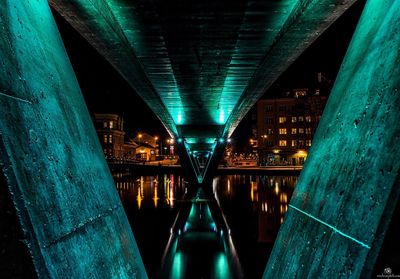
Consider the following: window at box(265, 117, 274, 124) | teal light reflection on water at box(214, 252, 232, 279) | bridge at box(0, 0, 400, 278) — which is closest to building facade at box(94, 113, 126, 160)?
window at box(265, 117, 274, 124)

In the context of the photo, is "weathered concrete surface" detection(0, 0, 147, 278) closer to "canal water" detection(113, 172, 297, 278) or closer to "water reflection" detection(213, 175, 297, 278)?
"canal water" detection(113, 172, 297, 278)

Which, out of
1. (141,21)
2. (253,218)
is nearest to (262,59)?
(141,21)

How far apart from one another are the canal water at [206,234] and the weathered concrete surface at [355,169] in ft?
24.5

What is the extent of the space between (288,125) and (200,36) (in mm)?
73379

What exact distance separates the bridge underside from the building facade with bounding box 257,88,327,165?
2577 inches

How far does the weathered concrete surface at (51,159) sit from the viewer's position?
2326 millimetres

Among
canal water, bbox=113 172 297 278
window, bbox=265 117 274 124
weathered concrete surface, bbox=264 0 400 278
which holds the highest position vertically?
window, bbox=265 117 274 124

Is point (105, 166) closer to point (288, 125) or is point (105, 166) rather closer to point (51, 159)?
point (51, 159)

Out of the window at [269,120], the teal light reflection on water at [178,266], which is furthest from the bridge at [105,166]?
the window at [269,120]

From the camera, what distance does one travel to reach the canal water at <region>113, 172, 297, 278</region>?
11.2 metres

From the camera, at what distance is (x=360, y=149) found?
2670mm

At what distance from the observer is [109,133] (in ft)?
300

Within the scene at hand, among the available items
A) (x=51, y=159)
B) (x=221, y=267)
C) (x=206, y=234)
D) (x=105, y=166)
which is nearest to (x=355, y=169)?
(x=51, y=159)

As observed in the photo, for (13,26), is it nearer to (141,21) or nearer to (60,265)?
(60,265)
